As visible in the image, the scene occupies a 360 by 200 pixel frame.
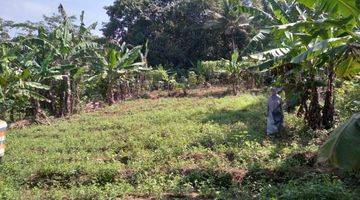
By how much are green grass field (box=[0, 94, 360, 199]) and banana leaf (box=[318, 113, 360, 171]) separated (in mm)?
1532

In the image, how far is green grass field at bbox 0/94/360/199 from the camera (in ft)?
26.3

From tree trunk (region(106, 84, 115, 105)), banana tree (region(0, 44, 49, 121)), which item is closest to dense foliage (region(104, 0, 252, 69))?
tree trunk (region(106, 84, 115, 105))

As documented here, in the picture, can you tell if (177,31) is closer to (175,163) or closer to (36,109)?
(36,109)

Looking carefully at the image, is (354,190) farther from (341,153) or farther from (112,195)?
(112,195)

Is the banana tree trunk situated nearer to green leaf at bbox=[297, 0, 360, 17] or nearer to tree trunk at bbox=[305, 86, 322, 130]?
tree trunk at bbox=[305, 86, 322, 130]

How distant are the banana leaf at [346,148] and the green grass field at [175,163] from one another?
1.53 meters

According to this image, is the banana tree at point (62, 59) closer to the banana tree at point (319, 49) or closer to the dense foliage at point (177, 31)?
the banana tree at point (319, 49)

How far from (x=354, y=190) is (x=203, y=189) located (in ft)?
7.90

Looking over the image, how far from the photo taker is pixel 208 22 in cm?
3139

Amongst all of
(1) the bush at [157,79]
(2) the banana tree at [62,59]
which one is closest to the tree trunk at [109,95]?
(2) the banana tree at [62,59]

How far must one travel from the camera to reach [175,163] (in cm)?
955

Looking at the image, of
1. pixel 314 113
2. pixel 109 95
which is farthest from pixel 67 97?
pixel 314 113

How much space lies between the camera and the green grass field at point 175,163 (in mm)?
8008

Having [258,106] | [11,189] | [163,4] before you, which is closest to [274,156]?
[11,189]
